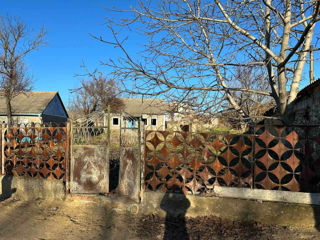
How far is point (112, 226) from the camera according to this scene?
429cm

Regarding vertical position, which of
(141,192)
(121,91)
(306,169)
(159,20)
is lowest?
(141,192)

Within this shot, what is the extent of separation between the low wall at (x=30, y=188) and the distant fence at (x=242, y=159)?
2.20m

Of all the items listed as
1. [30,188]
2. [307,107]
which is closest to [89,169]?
[30,188]

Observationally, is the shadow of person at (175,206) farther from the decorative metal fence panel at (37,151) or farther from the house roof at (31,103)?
the house roof at (31,103)

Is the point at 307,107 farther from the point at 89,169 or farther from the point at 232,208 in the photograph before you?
the point at 89,169

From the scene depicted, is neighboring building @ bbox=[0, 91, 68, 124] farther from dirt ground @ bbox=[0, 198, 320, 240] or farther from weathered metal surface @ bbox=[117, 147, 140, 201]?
weathered metal surface @ bbox=[117, 147, 140, 201]

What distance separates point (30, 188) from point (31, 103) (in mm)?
21530

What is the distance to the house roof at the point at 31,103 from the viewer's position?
2281 centimetres

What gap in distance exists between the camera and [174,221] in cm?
444

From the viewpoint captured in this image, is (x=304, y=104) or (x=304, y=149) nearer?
(x=304, y=149)

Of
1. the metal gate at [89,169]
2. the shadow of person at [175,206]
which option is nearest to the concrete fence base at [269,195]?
the shadow of person at [175,206]

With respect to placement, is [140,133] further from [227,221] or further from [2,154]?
[2,154]

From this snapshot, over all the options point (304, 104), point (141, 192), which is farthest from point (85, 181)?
point (304, 104)

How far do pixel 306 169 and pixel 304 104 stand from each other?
3246mm
